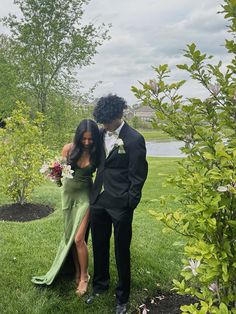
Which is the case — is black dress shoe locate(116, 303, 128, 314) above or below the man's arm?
below

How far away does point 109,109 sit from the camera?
4.28 meters

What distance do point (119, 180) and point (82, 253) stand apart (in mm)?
1101

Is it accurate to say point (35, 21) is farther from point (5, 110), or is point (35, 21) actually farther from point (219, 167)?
point (219, 167)

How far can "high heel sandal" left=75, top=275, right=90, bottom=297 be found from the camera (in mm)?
4828

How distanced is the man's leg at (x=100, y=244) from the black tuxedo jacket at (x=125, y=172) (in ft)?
0.74

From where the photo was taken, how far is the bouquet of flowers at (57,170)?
464 centimetres

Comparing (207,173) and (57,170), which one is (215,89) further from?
(57,170)

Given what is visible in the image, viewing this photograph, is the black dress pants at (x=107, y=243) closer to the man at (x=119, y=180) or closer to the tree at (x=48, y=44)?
the man at (x=119, y=180)

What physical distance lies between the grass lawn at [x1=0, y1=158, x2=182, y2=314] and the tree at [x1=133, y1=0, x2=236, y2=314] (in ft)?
2.75

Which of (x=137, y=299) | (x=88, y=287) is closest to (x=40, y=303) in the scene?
(x=88, y=287)

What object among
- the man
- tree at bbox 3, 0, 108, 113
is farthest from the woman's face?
tree at bbox 3, 0, 108, 113

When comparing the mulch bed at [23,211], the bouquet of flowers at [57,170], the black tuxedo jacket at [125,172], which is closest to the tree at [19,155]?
the mulch bed at [23,211]

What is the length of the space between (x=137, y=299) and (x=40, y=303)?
3.57ft

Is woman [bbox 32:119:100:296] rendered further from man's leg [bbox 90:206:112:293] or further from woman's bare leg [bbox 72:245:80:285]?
man's leg [bbox 90:206:112:293]
